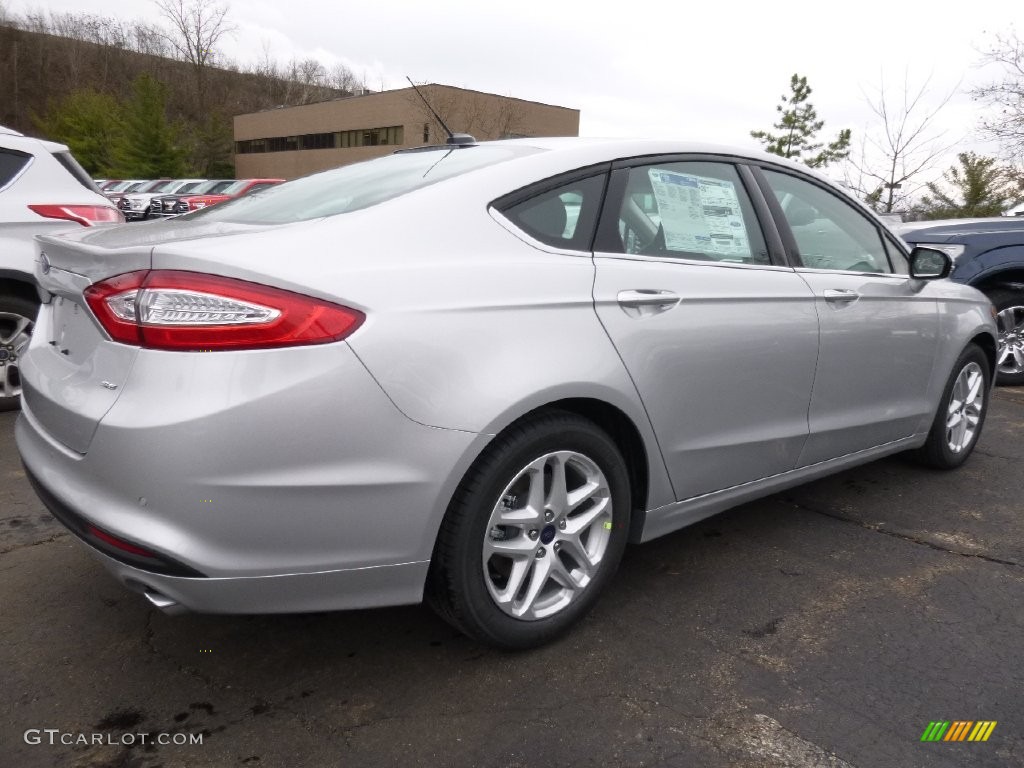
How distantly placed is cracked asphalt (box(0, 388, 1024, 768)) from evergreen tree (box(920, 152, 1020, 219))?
1896cm

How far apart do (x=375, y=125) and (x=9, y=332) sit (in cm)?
4464

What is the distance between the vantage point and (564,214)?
7.79ft

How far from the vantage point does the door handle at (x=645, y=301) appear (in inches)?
93.0

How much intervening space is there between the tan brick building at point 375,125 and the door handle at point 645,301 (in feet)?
116

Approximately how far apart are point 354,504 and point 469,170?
41.8 inches

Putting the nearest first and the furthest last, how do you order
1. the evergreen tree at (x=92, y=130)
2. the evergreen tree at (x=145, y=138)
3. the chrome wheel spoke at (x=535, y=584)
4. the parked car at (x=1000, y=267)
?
the chrome wheel spoke at (x=535, y=584) → the parked car at (x=1000, y=267) → the evergreen tree at (x=145, y=138) → the evergreen tree at (x=92, y=130)

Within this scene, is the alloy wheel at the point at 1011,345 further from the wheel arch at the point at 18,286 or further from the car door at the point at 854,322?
the wheel arch at the point at 18,286

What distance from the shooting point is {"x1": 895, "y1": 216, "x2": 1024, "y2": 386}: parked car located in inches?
252

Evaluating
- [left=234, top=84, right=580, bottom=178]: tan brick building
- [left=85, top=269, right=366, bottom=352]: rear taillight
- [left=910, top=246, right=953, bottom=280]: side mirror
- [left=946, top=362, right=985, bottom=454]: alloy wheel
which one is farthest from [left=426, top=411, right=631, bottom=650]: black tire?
[left=234, top=84, right=580, bottom=178]: tan brick building

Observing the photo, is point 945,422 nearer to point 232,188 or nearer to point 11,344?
point 11,344

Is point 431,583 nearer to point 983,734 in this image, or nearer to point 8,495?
point 983,734

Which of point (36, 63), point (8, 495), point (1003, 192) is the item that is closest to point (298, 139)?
point (36, 63)

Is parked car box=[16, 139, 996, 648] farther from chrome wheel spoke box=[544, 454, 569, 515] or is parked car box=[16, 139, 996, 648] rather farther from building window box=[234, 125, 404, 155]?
building window box=[234, 125, 404, 155]

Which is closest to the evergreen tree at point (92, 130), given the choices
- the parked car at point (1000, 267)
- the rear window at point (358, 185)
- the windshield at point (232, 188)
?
the windshield at point (232, 188)
